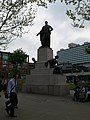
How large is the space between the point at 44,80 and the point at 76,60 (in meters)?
113

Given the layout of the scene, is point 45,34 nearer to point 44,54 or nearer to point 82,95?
point 44,54

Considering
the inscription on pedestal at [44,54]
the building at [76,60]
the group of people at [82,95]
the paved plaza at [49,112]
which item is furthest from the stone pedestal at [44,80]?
the building at [76,60]

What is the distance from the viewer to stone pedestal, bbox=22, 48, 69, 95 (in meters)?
23.5

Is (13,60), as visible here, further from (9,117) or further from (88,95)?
(9,117)

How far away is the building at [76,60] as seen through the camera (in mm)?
126250

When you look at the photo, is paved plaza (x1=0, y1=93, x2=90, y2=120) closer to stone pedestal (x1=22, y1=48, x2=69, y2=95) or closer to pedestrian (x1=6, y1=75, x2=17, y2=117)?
pedestrian (x1=6, y1=75, x2=17, y2=117)

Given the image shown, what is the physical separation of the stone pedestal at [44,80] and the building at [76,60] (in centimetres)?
9672

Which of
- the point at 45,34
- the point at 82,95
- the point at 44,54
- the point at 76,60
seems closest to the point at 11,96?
the point at 82,95

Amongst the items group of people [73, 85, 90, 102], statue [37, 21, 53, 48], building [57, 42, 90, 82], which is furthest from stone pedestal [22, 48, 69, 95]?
building [57, 42, 90, 82]

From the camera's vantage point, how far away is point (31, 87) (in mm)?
25594

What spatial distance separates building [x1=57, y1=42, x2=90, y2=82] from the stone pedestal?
96717 mm

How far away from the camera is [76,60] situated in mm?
136125

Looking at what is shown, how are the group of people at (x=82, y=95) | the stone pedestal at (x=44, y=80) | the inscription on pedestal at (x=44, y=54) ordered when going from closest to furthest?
the group of people at (x=82, y=95) < the stone pedestal at (x=44, y=80) < the inscription on pedestal at (x=44, y=54)

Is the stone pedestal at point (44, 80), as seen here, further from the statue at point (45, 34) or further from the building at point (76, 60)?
the building at point (76, 60)
